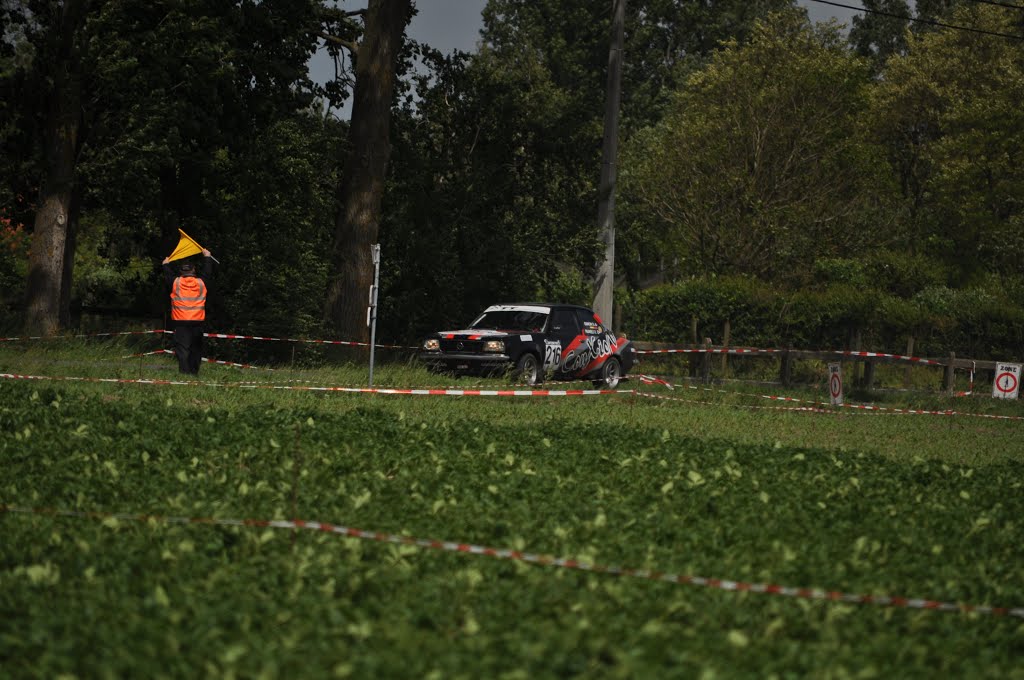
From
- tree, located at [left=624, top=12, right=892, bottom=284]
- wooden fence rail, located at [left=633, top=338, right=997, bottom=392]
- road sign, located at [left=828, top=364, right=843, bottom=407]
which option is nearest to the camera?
road sign, located at [left=828, top=364, right=843, bottom=407]

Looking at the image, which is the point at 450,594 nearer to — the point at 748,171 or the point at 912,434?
the point at 912,434

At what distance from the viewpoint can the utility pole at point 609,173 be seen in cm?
2797

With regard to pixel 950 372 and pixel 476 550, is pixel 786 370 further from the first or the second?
pixel 476 550

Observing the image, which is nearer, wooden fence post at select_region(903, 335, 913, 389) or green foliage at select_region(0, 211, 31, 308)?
wooden fence post at select_region(903, 335, 913, 389)

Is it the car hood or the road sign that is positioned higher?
the car hood

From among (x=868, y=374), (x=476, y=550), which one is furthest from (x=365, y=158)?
(x=476, y=550)

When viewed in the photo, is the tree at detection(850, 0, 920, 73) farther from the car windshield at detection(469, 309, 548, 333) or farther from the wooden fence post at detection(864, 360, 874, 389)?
the car windshield at detection(469, 309, 548, 333)

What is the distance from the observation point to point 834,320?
32406 mm

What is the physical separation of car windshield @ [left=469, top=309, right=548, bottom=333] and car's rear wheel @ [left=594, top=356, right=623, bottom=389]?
5.76 feet

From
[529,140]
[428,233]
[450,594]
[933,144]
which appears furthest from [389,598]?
[933,144]

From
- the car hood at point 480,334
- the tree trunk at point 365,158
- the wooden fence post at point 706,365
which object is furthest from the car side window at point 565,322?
the tree trunk at point 365,158

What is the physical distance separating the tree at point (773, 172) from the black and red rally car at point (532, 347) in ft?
51.8

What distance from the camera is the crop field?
20.5 ft

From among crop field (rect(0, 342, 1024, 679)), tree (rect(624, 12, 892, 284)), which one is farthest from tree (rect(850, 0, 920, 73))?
crop field (rect(0, 342, 1024, 679))
